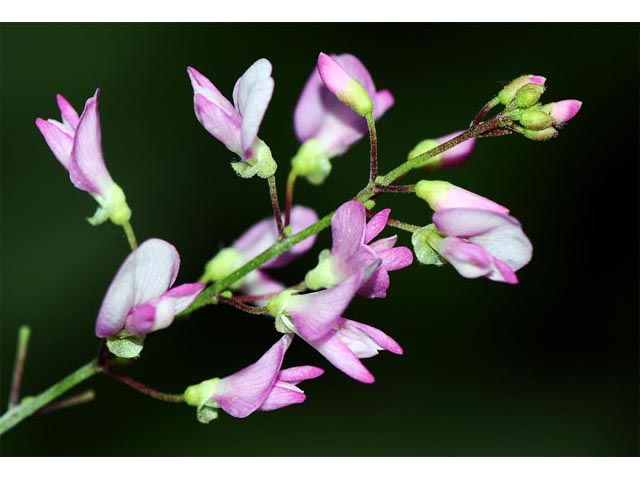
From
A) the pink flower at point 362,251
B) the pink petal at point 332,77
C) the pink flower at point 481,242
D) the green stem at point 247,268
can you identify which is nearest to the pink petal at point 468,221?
the pink flower at point 481,242

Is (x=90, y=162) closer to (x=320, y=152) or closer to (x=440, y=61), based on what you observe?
(x=320, y=152)

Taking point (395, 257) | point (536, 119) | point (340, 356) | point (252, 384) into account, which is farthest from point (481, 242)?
point (252, 384)

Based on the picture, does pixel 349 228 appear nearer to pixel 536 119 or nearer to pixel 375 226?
Answer: pixel 375 226

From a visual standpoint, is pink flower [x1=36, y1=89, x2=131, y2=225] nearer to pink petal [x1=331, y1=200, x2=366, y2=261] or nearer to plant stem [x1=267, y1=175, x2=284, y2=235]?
plant stem [x1=267, y1=175, x2=284, y2=235]

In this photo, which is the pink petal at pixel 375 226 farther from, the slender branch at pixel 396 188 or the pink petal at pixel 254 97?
the pink petal at pixel 254 97

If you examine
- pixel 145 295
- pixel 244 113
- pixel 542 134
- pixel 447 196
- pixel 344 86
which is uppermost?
pixel 344 86

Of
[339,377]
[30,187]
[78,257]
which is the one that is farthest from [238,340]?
[30,187]
